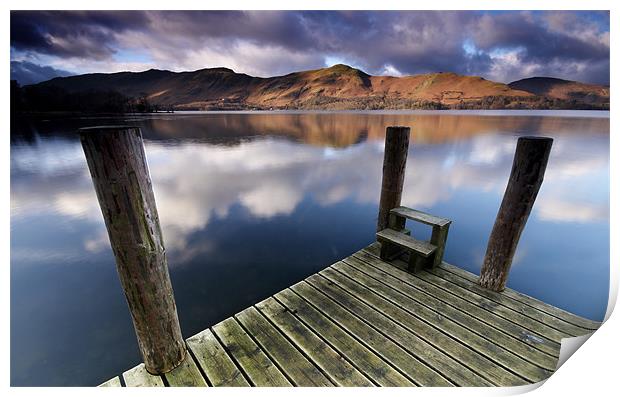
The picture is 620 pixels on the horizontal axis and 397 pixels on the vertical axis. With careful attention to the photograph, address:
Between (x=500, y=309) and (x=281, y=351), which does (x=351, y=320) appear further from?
(x=500, y=309)

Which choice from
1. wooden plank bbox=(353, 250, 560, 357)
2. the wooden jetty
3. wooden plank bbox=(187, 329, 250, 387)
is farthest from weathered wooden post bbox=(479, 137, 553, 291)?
wooden plank bbox=(187, 329, 250, 387)

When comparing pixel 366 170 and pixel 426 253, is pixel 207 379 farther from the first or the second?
pixel 366 170

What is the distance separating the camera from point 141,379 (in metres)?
2.38

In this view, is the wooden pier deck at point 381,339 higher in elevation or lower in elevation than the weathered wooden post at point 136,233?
lower

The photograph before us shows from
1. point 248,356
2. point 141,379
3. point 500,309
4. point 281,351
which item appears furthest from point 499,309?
point 141,379

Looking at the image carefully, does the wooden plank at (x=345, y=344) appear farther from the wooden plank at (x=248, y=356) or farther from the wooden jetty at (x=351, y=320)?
the wooden plank at (x=248, y=356)

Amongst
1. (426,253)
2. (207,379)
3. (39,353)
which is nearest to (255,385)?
(207,379)

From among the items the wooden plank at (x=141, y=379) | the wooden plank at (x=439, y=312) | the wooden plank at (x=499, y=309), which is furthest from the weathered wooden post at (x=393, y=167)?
the wooden plank at (x=141, y=379)

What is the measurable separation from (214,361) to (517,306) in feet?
11.5

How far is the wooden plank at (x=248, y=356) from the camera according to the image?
2.42 m

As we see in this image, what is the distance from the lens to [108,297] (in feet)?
17.8

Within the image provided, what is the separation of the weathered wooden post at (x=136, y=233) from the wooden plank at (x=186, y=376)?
6cm
